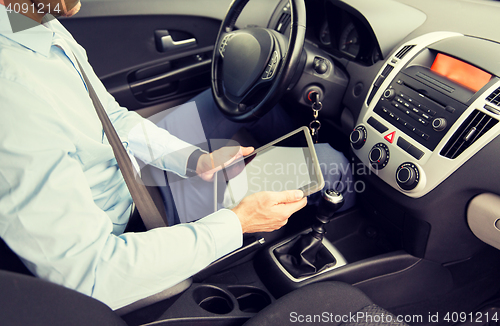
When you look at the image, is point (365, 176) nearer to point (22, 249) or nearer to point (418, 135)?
point (418, 135)

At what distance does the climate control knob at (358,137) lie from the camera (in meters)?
1.02

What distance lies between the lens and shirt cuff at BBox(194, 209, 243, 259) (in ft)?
2.18

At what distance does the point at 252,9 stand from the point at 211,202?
3.44 ft

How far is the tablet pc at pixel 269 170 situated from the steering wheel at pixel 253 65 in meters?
0.15

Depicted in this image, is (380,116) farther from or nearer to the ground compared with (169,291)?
farther from the ground

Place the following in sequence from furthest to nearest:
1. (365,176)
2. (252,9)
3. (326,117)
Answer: (252,9) < (326,117) < (365,176)

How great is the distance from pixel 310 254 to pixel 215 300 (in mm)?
313

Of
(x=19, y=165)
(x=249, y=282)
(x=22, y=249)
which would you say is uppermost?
(x=19, y=165)

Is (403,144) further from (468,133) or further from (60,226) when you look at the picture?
(60,226)

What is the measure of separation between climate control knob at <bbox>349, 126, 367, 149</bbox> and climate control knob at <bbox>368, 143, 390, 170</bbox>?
0.05 meters

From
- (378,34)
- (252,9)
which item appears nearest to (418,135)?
(378,34)

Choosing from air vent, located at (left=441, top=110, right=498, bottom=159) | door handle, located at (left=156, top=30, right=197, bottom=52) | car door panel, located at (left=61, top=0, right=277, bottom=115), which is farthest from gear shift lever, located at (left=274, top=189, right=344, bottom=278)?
door handle, located at (left=156, top=30, right=197, bottom=52)

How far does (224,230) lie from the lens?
675mm

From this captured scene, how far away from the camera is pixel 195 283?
0.85 metres
